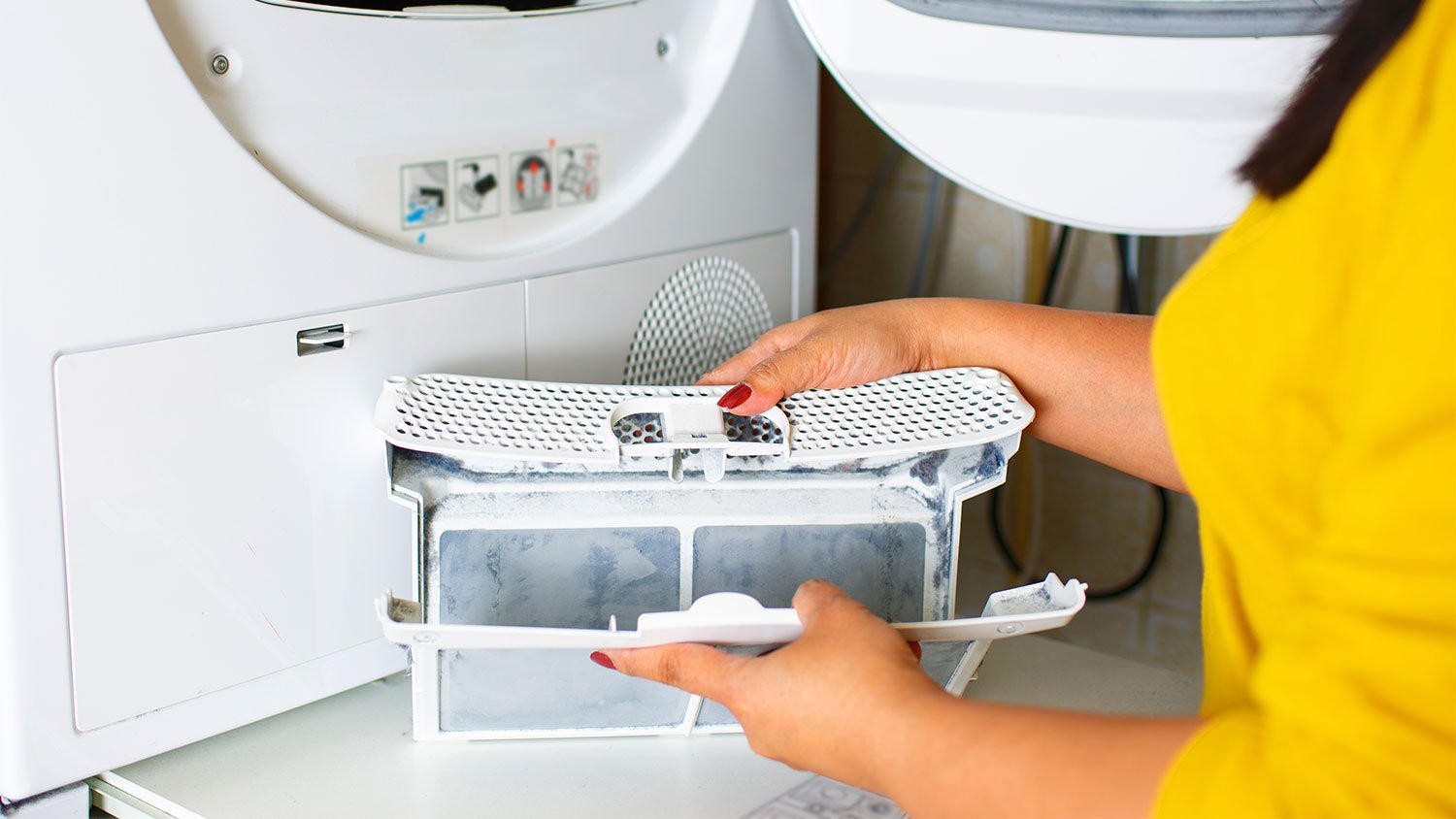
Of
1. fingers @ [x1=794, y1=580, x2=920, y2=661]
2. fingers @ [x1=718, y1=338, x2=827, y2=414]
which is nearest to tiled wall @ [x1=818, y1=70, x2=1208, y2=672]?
fingers @ [x1=718, y1=338, x2=827, y2=414]

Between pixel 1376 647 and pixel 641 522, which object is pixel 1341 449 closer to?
pixel 1376 647

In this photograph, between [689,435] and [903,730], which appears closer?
[903,730]

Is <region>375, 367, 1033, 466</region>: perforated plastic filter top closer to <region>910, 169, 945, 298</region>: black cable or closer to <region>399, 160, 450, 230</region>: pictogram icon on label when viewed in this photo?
<region>399, 160, 450, 230</region>: pictogram icon on label

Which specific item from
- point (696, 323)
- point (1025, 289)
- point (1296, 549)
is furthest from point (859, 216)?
point (1296, 549)

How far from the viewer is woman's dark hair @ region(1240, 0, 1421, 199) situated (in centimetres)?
45

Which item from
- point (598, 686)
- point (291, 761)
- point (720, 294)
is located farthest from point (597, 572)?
point (720, 294)

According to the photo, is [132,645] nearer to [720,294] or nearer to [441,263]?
[441,263]

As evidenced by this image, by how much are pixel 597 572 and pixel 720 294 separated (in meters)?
0.32

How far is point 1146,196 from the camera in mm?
865

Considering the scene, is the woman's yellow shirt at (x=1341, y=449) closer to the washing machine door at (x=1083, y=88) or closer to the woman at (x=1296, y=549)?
the woman at (x=1296, y=549)

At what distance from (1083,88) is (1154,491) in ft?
1.92

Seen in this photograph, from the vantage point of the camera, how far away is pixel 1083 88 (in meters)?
0.86

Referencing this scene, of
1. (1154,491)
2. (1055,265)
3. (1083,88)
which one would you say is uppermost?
(1083,88)

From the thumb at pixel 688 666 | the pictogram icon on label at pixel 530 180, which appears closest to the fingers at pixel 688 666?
the thumb at pixel 688 666
